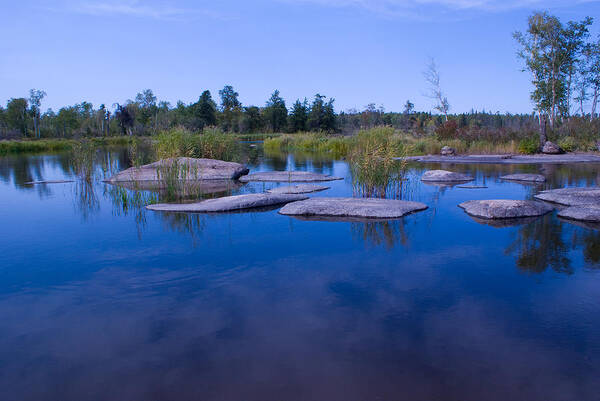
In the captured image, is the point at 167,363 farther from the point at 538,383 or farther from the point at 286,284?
the point at 538,383

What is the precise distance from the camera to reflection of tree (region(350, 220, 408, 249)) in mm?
5094

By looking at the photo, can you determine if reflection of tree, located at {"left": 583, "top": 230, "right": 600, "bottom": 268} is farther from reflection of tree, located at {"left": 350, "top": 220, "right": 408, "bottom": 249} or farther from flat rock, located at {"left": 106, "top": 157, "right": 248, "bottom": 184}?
flat rock, located at {"left": 106, "top": 157, "right": 248, "bottom": 184}

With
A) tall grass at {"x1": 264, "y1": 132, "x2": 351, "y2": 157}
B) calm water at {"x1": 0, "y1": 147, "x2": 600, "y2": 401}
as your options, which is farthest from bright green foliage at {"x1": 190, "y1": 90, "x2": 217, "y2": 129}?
calm water at {"x1": 0, "y1": 147, "x2": 600, "y2": 401}

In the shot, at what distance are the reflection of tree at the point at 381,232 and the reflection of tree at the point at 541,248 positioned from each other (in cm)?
124

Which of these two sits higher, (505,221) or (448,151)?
(448,151)

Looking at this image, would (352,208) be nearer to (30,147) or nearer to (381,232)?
(381,232)

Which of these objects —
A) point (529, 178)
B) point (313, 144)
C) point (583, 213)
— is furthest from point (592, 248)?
point (313, 144)

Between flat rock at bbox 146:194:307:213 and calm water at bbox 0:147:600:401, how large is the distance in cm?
73

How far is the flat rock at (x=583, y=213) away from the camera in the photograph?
A: 19.2ft

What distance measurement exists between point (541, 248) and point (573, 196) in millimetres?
3043

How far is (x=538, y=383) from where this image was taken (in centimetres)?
232

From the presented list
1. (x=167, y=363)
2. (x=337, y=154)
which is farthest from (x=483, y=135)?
(x=167, y=363)

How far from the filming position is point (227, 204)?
6863 mm

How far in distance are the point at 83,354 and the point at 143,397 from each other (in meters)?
0.69
